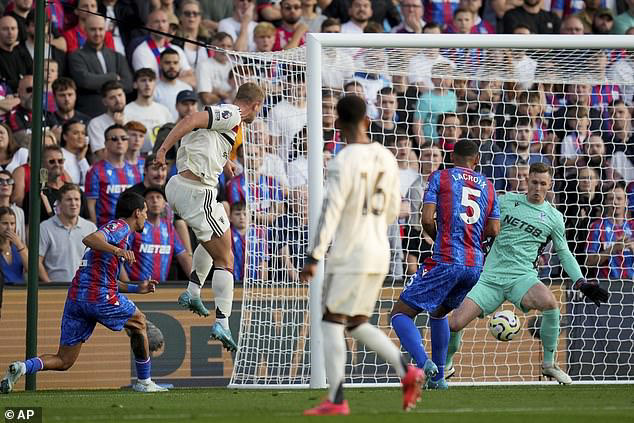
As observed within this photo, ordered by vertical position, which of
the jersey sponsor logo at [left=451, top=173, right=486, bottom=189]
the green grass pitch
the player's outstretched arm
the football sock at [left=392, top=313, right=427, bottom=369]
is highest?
the jersey sponsor logo at [left=451, top=173, right=486, bottom=189]

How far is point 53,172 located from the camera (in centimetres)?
1452

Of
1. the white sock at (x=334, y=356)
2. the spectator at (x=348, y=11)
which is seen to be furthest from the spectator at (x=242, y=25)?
the white sock at (x=334, y=356)

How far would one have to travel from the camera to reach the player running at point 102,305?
470 inches

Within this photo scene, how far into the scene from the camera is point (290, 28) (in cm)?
1755

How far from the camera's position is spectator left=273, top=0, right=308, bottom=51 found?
1738cm

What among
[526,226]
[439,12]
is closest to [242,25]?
[439,12]

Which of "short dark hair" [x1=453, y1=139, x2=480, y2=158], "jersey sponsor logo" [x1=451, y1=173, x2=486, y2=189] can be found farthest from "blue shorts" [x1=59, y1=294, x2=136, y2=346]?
"short dark hair" [x1=453, y1=139, x2=480, y2=158]

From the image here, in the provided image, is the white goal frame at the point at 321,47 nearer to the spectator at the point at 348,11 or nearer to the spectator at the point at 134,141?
the spectator at the point at 134,141

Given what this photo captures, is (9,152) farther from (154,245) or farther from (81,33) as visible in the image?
(81,33)

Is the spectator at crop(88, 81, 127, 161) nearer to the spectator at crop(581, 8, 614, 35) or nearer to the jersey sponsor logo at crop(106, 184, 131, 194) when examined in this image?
the jersey sponsor logo at crop(106, 184, 131, 194)

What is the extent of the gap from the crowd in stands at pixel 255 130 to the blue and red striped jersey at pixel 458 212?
216 cm

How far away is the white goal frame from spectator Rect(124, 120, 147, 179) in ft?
10.9

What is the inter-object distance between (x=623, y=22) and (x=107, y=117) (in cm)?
863

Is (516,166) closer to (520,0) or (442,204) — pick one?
(442,204)
